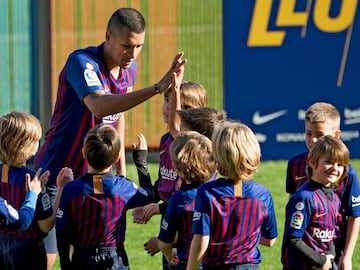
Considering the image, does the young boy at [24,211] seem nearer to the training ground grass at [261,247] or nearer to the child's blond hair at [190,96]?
the child's blond hair at [190,96]

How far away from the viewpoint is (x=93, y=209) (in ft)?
20.7

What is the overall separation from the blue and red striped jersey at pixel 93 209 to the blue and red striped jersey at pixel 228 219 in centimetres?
59

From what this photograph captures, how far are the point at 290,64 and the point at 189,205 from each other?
9738mm

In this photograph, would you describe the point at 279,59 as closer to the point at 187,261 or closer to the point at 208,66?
the point at 208,66

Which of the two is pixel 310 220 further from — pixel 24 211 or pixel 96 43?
pixel 96 43

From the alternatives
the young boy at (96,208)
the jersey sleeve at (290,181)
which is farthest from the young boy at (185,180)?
the jersey sleeve at (290,181)

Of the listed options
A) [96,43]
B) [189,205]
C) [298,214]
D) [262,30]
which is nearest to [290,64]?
[262,30]

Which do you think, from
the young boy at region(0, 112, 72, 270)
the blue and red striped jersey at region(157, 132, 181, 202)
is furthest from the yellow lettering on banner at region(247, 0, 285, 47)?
the young boy at region(0, 112, 72, 270)

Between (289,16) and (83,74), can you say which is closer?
(83,74)

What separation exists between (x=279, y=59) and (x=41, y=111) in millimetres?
3658

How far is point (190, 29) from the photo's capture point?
15.9m

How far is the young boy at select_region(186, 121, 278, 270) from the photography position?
5.96 meters

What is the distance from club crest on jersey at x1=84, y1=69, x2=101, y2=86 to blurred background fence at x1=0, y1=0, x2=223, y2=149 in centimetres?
899

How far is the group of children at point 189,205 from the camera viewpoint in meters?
6.00
